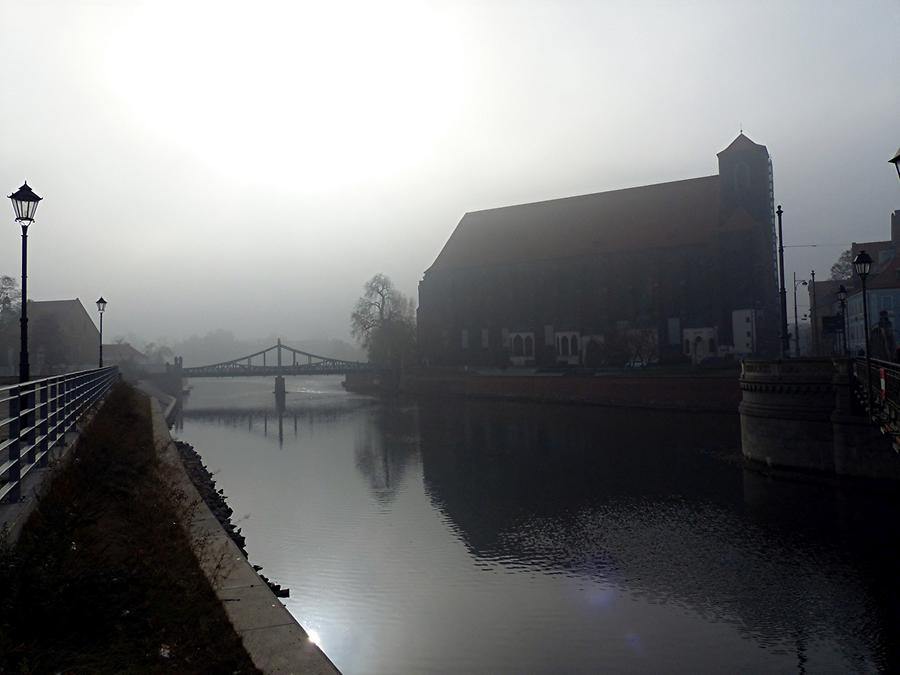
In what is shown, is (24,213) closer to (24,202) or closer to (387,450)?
(24,202)

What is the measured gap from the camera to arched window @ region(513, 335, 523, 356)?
6938 cm

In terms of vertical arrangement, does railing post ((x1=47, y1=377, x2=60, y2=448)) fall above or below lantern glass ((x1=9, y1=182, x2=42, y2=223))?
below

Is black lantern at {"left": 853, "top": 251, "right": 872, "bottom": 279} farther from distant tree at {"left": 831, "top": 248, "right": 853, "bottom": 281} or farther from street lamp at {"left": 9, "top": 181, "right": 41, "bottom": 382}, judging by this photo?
distant tree at {"left": 831, "top": 248, "right": 853, "bottom": 281}

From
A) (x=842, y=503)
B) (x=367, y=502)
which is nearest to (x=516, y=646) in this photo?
(x=367, y=502)

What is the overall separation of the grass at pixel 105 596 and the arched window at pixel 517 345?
6076 cm

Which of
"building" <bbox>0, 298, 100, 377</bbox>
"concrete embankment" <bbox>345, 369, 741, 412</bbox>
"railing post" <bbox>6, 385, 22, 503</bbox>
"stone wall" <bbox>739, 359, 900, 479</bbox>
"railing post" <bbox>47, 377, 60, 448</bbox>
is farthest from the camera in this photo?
"building" <bbox>0, 298, 100, 377</bbox>

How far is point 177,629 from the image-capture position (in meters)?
5.69

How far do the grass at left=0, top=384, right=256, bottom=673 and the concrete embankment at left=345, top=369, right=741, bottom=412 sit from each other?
118ft

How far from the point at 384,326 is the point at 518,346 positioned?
1505cm

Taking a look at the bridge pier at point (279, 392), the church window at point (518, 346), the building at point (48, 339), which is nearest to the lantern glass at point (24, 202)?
the building at point (48, 339)

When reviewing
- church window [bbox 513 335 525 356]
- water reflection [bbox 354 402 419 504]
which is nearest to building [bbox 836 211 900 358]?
church window [bbox 513 335 525 356]

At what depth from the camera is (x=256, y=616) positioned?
6227 millimetres

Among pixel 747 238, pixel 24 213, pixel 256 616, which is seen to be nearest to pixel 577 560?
pixel 256 616

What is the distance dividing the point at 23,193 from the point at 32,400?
693cm
